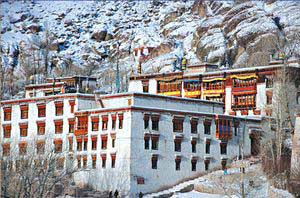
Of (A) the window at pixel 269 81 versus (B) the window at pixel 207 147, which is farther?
(A) the window at pixel 269 81

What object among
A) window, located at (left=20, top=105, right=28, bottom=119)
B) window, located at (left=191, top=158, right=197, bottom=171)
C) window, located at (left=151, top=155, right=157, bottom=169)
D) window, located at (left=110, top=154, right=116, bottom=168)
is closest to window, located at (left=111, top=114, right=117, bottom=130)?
window, located at (left=110, top=154, right=116, bottom=168)

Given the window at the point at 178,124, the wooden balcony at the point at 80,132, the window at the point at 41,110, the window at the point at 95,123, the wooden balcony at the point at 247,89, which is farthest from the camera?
the wooden balcony at the point at 247,89

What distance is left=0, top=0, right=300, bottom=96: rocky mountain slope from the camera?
126938 millimetres

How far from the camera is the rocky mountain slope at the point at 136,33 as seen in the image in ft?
416

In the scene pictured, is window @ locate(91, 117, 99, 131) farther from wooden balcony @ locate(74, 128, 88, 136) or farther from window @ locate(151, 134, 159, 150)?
window @ locate(151, 134, 159, 150)

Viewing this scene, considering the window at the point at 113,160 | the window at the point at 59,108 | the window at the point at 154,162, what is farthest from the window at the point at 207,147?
the window at the point at 59,108

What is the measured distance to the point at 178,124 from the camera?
76.0 m

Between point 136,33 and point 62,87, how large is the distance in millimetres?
76364

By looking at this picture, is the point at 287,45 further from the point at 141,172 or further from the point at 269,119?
the point at 141,172

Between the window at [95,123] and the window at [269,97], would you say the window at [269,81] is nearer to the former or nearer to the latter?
the window at [269,97]

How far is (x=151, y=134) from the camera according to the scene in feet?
242

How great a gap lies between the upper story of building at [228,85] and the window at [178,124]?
496 inches

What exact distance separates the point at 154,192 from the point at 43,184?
22480mm

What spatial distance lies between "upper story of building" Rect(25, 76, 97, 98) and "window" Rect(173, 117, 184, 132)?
59.4 ft
